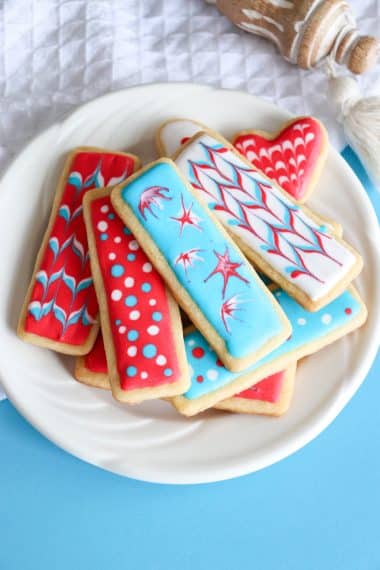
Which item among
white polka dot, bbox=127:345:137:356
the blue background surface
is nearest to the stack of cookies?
white polka dot, bbox=127:345:137:356

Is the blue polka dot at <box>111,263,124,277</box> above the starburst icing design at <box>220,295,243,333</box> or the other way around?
above

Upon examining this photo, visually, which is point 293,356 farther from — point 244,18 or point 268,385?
point 244,18

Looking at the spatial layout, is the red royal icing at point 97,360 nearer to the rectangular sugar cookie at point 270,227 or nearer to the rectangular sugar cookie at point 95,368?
the rectangular sugar cookie at point 95,368

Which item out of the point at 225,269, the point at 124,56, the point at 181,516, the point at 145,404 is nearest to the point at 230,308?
the point at 225,269

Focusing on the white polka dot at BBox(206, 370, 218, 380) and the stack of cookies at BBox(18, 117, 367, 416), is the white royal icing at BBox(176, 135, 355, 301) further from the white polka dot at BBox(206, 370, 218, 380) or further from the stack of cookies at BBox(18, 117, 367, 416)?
the white polka dot at BBox(206, 370, 218, 380)

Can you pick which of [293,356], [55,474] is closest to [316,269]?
[293,356]

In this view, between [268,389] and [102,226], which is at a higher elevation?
[102,226]

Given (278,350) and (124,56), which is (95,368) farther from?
(124,56)
